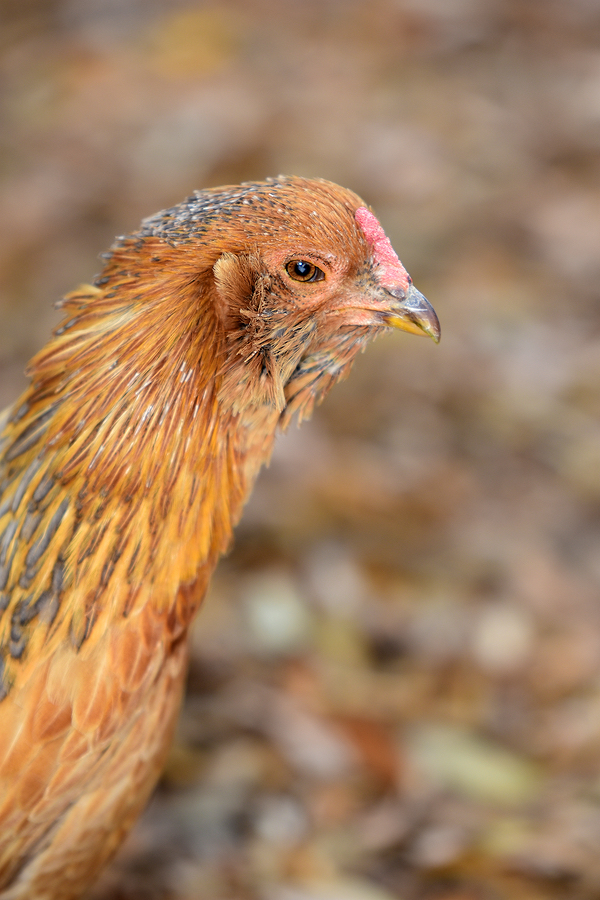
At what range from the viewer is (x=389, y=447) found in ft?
11.2

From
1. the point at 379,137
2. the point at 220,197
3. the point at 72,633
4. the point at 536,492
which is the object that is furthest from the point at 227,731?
the point at 379,137

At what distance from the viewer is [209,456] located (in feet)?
5.28

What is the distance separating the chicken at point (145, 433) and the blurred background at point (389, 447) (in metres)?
0.92

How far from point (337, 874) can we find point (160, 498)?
4.20 ft

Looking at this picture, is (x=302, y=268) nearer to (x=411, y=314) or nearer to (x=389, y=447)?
(x=411, y=314)

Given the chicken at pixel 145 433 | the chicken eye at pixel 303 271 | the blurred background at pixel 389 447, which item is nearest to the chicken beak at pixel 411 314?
the chicken at pixel 145 433

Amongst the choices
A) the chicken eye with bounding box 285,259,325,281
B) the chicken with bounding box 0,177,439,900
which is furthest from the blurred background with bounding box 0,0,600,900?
the chicken eye with bounding box 285,259,325,281

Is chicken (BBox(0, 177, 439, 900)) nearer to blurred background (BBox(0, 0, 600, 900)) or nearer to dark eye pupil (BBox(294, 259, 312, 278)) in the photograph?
dark eye pupil (BBox(294, 259, 312, 278))

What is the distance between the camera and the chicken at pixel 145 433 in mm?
1520

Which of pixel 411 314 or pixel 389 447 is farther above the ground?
pixel 389 447

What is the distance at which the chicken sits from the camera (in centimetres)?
152

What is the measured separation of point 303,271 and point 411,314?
0.71 ft

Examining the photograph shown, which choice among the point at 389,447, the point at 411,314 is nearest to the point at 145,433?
the point at 411,314

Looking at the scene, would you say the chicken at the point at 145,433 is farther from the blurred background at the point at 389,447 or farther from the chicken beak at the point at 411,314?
the blurred background at the point at 389,447
